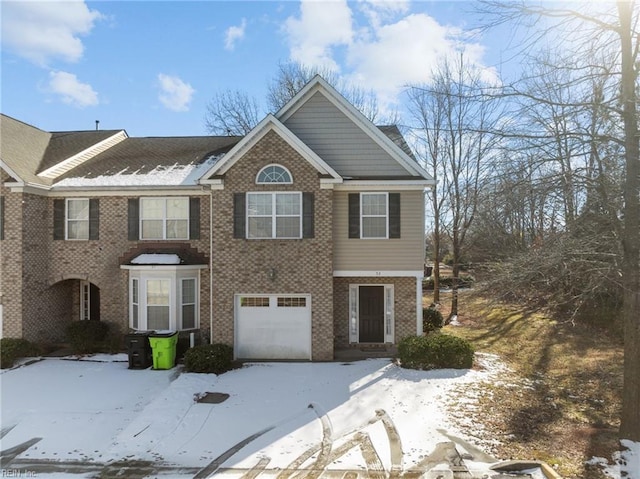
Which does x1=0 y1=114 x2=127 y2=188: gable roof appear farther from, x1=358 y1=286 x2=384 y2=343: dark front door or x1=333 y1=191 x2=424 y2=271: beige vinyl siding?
x1=358 y1=286 x2=384 y2=343: dark front door

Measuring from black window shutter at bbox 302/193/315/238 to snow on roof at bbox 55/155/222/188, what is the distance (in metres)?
4.00

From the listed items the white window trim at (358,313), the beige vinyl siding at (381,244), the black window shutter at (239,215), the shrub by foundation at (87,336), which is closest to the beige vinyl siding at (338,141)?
the beige vinyl siding at (381,244)

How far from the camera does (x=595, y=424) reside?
331 inches

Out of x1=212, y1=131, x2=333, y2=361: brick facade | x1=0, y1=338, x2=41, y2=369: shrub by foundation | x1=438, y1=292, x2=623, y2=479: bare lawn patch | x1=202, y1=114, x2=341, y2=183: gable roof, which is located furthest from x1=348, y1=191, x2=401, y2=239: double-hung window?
x1=0, y1=338, x2=41, y2=369: shrub by foundation

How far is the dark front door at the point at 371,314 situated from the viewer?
1407 cm

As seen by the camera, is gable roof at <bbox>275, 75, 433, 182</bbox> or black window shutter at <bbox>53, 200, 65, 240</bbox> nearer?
gable roof at <bbox>275, 75, 433, 182</bbox>

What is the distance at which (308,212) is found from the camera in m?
12.8

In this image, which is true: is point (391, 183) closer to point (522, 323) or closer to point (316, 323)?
point (316, 323)

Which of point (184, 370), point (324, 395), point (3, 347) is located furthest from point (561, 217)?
point (3, 347)

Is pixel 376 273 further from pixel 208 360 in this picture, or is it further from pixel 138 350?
pixel 138 350

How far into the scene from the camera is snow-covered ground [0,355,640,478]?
7000mm

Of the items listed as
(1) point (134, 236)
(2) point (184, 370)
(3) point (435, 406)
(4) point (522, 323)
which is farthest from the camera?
(4) point (522, 323)

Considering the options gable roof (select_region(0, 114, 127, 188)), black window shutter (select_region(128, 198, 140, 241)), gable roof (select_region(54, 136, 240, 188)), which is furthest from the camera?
gable roof (select_region(54, 136, 240, 188))

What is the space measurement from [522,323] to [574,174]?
14.6 metres
